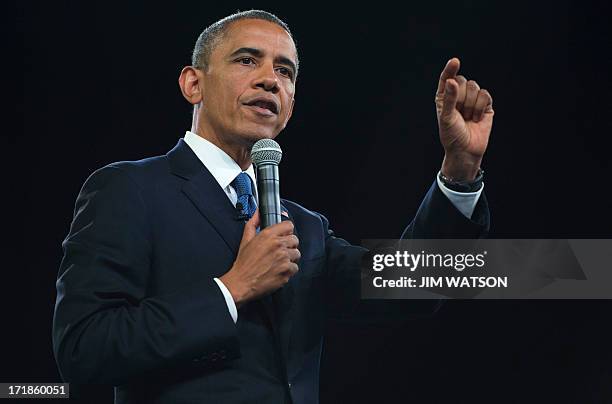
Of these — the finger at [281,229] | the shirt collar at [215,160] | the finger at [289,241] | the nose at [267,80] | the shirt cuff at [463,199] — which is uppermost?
the nose at [267,80]

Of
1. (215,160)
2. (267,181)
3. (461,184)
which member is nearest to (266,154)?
(267,181)

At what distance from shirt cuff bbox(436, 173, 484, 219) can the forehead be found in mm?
471

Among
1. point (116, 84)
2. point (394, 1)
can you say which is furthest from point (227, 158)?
point (394, 1)

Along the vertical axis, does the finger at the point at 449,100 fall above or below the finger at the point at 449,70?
below

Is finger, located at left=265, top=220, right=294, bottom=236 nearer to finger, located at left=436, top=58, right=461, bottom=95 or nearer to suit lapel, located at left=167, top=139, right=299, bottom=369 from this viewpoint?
suit lapel, located at left=167, top=139, right=299, bottom=369

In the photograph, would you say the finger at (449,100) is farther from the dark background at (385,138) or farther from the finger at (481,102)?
the dark background at (385,138)

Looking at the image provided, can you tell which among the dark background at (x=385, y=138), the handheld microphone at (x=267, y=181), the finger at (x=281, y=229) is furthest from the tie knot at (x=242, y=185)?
the dark background at (x=385, y=138)

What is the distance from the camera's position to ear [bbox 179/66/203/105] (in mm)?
1737

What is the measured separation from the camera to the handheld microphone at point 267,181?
1.36 m

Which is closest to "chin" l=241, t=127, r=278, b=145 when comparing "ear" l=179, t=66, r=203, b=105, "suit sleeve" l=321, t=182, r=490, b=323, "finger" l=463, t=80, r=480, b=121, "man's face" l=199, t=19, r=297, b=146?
"man's face" l=199, t=19, r=297, b=146

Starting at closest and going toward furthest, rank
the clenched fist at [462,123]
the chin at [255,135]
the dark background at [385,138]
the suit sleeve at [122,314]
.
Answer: the suit sleeve at [122,314], the clenched fist at [462,123], the chin at [255,135], the dark background at [385,138]

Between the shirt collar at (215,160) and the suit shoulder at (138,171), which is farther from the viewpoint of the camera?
the shirt collar at (215,160)

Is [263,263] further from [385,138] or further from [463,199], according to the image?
[385,138]

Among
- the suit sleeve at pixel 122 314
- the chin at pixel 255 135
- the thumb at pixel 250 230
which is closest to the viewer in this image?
the suit sleeve at pixel 122 314
